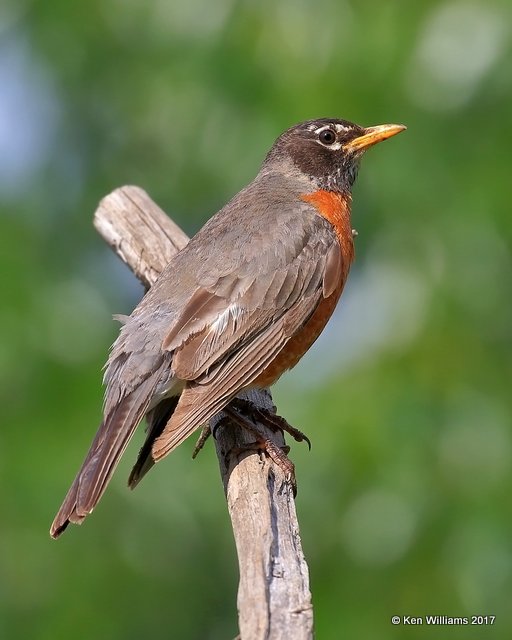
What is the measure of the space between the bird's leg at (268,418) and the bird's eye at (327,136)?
5.34ft

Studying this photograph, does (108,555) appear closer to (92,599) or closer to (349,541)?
(92,599)

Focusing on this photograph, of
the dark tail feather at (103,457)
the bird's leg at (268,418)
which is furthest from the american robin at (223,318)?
the bird's leg at (268,418)

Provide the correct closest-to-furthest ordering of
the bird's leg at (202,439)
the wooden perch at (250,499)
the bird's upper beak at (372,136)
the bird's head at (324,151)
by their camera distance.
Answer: the wooden perch at (250,499)
the bird's leg at (202,439)
the bird's upper beak at (372,136)
the bird's head at (324,151)

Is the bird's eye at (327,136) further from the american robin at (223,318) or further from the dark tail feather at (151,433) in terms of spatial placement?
the dark tail feather at (151,433)

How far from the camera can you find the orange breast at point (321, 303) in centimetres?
491

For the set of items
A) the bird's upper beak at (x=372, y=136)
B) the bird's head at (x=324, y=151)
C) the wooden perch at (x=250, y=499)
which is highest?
the bird's head at (x=324, y=151)

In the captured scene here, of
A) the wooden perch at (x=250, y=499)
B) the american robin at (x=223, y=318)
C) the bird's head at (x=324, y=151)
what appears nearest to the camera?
the wooden perch at (x=250, y=499)

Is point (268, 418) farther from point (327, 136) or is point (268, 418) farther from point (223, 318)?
point (327, 136)

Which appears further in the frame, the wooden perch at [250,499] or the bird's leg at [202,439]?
the bird's leg at [202,439]

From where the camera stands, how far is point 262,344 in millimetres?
4828

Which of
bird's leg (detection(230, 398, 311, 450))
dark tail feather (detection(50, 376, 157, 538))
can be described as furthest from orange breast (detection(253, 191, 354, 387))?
dark tail feather (detection(50, 376, 157, 538))

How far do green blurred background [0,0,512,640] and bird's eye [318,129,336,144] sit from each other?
0.17 m

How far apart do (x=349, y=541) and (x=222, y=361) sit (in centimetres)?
96

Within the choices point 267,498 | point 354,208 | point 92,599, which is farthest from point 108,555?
point 354,208
